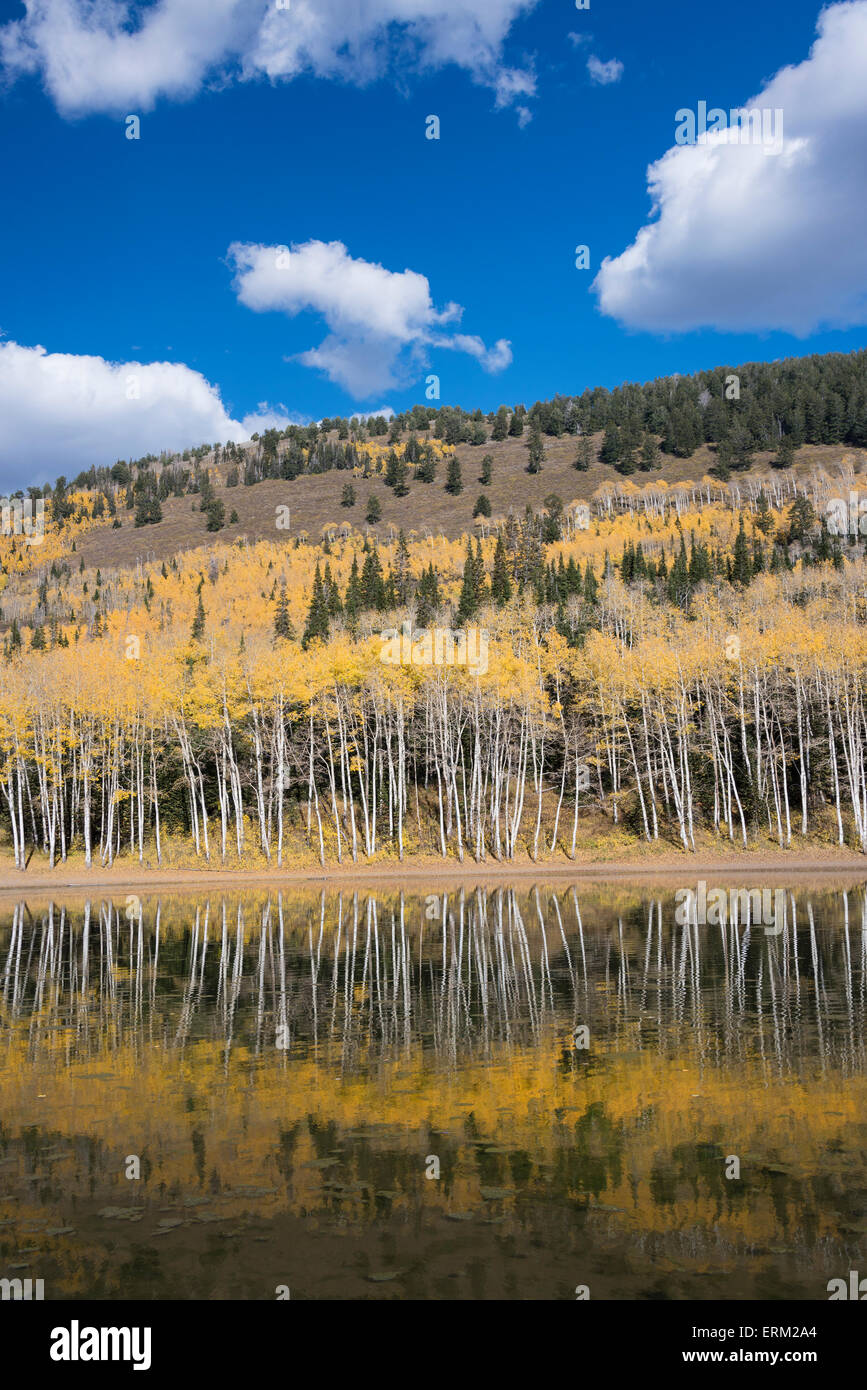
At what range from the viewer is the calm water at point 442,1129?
809 centimetres

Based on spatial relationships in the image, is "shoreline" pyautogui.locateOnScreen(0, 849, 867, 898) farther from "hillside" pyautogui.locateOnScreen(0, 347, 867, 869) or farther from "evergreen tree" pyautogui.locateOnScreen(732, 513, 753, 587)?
"evergreen tree" pyautogui.locateOnScreen(732, 513, 753, 587)

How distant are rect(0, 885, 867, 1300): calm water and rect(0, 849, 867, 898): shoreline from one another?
3380 centimetres

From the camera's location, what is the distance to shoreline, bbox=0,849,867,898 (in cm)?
5653

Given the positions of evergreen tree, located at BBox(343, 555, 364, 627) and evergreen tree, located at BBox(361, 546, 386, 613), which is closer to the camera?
evergreen tree, located at BBox(343, 555, 364, 627)

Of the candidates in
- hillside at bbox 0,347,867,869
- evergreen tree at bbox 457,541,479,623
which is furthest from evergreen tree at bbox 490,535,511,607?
hillside at bbox 0,347,867,869

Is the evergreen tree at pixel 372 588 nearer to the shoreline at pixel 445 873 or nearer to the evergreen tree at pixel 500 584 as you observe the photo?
the evergreen tree at pixel 500 584

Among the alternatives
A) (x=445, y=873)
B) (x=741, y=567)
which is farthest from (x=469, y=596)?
(x=445, y=873)

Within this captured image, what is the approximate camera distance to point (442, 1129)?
37.3ft

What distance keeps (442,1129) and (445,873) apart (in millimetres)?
48484

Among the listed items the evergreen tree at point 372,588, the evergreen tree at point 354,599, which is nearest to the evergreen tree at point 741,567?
the evergreen tree at point 372,588
